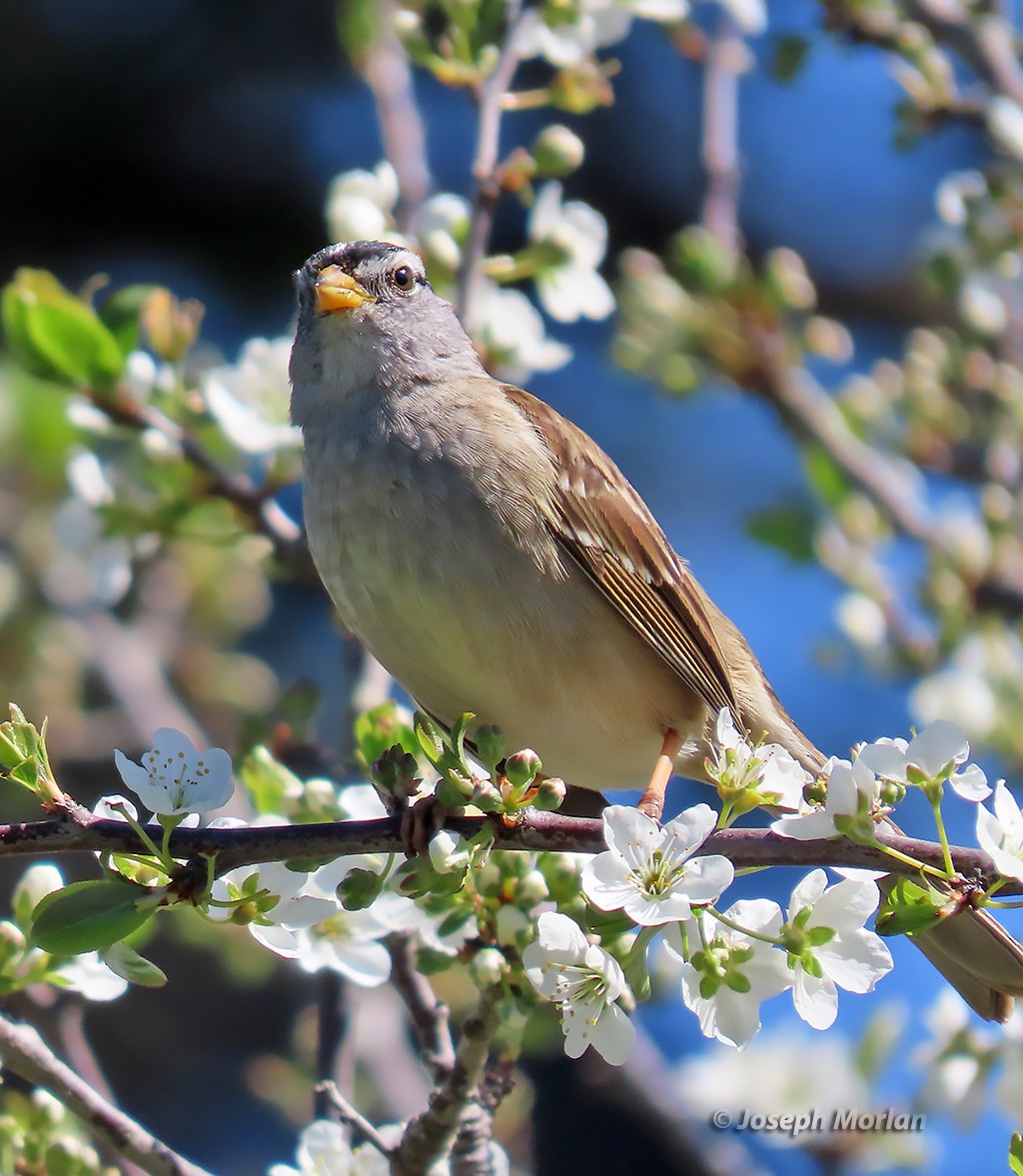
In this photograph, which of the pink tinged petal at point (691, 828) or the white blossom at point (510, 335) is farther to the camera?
the white blossom at point (510, 335)

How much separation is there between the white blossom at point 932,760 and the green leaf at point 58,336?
2.05 meters

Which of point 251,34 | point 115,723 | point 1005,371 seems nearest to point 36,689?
point 115,723

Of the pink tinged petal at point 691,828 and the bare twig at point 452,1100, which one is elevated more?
the pink tinged petal at point 691,828

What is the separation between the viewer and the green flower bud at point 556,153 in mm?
3180

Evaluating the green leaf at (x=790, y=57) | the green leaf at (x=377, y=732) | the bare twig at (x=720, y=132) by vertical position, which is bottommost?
the green leaf at (x=377, y=732)

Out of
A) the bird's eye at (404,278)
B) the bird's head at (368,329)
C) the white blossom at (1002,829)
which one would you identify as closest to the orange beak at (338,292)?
the bird's head at (368,329)

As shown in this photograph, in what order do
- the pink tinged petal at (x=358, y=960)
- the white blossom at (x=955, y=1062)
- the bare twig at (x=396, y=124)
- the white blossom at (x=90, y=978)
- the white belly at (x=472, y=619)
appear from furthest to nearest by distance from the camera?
the bare twig at (x=396, y=124)
the white blossom at (x=955, y=1062)
the white belly at (x=472, y=619)
the pink tinged petal at (x=358, y=960)
the white blossom at (x=90, y=978)

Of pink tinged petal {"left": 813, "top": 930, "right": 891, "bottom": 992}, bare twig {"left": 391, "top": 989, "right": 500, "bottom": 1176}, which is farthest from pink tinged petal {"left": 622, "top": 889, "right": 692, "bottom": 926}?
bare twig {"left": 391, "top": 989, "right": 500, "bottom": 1176}

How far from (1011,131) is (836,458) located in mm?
1043

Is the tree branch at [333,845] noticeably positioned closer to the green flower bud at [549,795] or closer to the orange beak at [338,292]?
the green flower bud at [549,795]

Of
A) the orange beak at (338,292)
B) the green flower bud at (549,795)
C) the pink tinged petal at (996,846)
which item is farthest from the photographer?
the orange beak at (338,292)

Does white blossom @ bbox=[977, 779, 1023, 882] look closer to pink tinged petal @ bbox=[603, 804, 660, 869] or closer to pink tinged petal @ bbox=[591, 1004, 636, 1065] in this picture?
pink tinged petal @ bbox=[603, 804, 660, 869]

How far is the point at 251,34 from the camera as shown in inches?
309

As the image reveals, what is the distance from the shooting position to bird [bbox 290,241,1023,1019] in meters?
2.72
